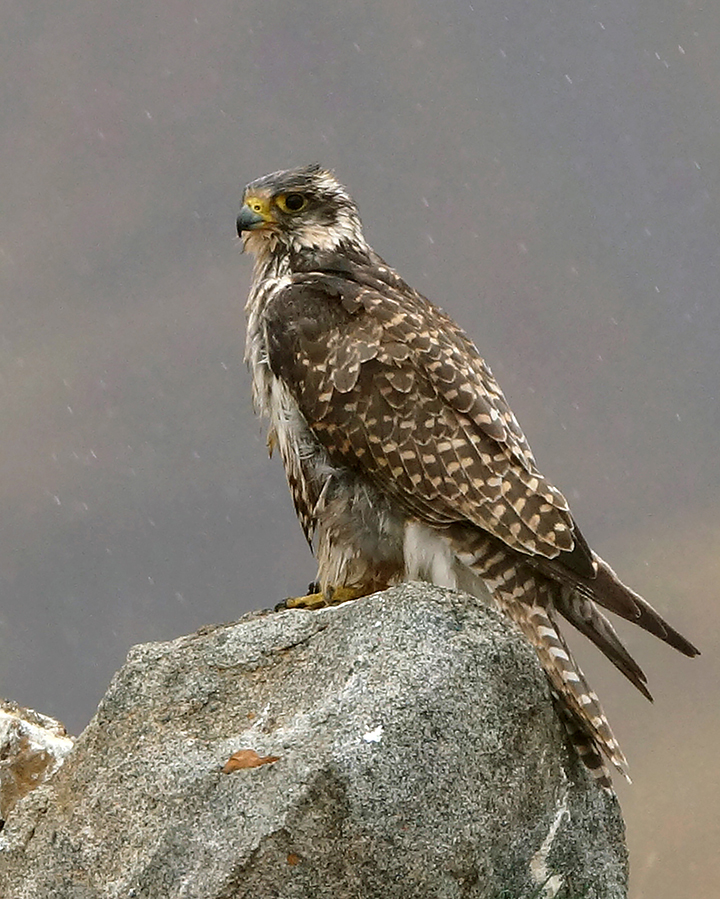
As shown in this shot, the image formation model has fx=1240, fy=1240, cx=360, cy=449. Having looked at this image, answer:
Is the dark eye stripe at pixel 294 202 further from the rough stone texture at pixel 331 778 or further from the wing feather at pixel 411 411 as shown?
the rough stone texture at pixel 331 778

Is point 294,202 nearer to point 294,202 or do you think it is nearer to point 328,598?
point 294,202

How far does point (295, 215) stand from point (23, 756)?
134 inches

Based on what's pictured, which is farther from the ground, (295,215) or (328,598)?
(295,215)

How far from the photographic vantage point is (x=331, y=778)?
4.78 m

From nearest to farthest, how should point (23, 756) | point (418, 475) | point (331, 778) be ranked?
point (331, 778) → point (418, 475) → point (23, 756)

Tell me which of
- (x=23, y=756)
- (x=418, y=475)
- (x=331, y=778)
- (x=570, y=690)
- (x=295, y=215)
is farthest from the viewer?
(x=295, y=215)

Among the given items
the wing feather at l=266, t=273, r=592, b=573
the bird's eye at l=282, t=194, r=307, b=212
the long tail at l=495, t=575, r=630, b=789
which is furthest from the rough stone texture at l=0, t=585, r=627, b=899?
the bird's eye at l=282, t=194, r=307, b=212

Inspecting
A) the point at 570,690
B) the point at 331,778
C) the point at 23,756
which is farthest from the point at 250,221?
the point at 331,778

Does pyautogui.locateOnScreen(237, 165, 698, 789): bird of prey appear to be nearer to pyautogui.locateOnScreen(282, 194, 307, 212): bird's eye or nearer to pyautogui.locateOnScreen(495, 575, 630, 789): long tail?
pyautogui.locateOnScreen(495, 575, 630, 789): long tail

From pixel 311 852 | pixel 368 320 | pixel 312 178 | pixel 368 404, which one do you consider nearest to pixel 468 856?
pixel 311 852

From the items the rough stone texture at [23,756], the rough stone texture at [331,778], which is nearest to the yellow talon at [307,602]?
the rough stone texture at [331,778]

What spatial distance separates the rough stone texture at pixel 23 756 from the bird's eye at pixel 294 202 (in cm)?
327

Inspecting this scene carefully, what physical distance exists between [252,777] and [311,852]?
0.38 meters

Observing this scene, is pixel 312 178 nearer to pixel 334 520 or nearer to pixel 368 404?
pixel 368 404
